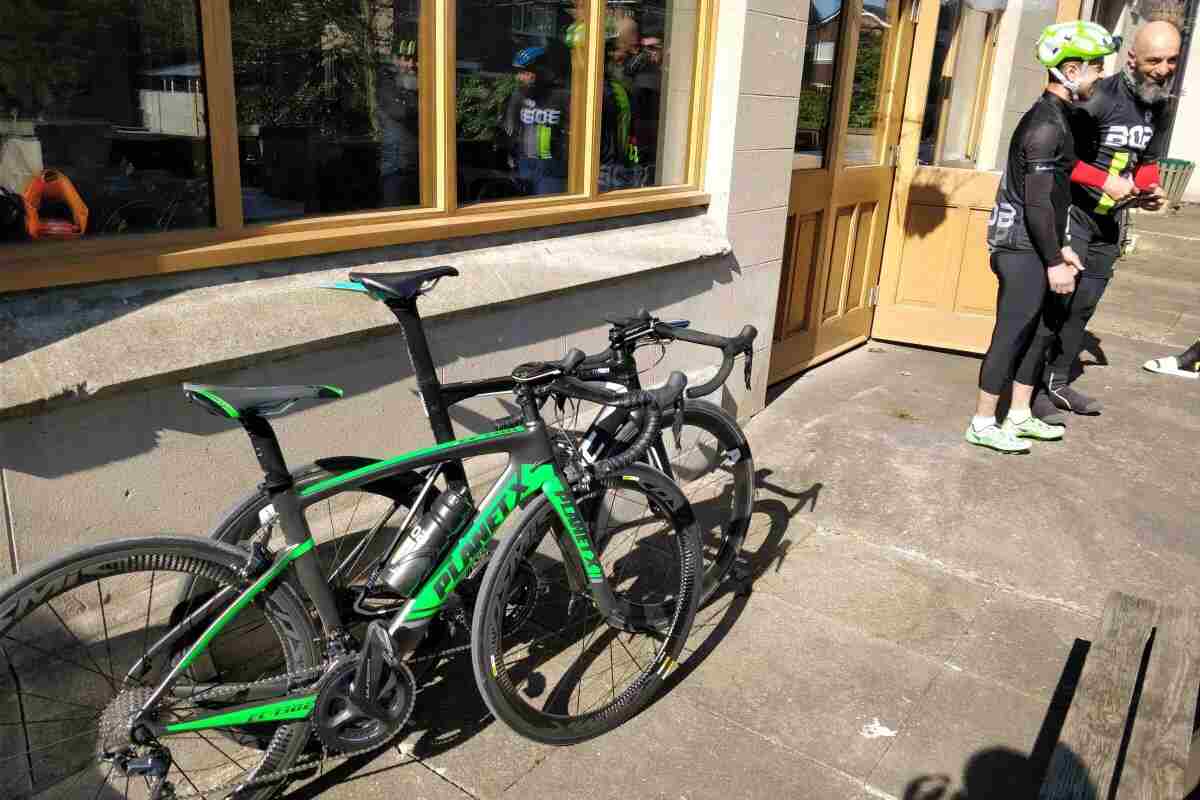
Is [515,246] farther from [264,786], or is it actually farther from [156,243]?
[264,786]

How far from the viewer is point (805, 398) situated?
19.8ft

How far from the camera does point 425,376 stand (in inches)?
105

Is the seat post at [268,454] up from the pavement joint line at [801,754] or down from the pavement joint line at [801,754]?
up

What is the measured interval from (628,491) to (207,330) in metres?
1.22

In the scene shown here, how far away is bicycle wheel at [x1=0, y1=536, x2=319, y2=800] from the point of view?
2.20m

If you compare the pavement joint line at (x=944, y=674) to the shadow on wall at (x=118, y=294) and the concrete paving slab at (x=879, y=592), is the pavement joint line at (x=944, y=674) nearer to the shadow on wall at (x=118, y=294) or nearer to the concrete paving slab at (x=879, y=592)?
the concrete paving slab at (x=879, y=592)

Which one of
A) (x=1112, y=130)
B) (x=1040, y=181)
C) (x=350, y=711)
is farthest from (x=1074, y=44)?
(x=350, y=711)

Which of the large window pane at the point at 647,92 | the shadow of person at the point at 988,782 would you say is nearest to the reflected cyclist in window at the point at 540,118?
the large window pane at the point at 647,92

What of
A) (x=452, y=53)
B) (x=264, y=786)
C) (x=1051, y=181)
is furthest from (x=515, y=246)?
(x=1051, y=181)

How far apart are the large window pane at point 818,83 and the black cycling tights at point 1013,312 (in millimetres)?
1342

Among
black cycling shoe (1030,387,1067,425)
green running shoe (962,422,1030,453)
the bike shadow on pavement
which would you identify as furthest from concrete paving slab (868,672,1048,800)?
black cycling shoe (1030,387,1067,425)

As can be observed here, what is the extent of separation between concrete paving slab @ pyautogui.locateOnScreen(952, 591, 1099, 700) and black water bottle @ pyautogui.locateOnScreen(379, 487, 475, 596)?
6.17 feet

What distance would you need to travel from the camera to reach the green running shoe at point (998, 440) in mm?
5277

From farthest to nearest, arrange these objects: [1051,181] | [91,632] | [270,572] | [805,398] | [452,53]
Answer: [805,398], [1051,181], [452,53], [91,632], [270,572]
